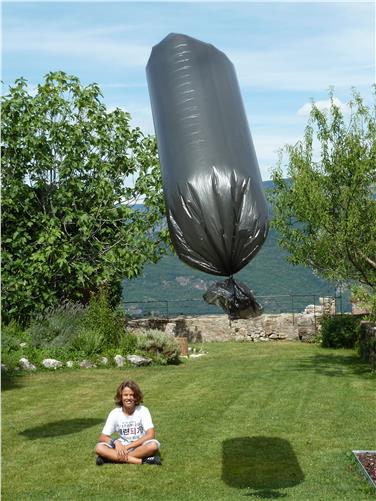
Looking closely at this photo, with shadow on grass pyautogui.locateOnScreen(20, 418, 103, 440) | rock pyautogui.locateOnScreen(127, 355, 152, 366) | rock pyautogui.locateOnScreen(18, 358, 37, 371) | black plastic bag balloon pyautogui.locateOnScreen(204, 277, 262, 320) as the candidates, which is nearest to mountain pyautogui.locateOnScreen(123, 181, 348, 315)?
rock pyautogui.locateOnScreen(127, 355, 152, 366)

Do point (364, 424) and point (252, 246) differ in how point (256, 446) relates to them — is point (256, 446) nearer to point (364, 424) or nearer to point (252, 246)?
point (364, 424)

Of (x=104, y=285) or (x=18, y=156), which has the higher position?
(x=18, y=156)

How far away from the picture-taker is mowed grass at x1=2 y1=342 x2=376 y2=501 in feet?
30.8

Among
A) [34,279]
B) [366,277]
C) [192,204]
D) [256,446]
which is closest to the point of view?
[192,204]

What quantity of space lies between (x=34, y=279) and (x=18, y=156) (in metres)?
3.44

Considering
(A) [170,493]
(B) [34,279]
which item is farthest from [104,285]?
(A) [170,493]

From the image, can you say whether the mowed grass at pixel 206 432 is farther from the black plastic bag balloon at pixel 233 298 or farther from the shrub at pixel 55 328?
the black plastic bag balloon at pixel 233 298

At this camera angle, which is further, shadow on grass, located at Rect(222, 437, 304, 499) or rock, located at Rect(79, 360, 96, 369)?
rock, located at Rect(79, 360, 96, 369)

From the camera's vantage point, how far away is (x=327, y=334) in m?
26.7

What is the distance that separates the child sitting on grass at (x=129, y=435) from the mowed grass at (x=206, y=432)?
18 centimetres

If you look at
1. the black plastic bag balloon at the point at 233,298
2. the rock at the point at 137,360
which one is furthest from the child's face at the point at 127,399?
the rock at the point at 137,360

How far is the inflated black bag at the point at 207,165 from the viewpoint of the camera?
291 inches

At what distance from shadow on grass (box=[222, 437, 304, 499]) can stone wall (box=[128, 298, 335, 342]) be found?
17193mm

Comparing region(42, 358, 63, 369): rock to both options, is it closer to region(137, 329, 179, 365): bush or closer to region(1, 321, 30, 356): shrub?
region(1, 321, 30, 356): shrub
